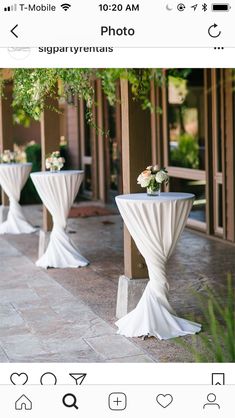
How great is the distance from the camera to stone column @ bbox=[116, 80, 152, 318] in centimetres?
425

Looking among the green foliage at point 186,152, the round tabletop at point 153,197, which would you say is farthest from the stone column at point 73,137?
the round tabletop at point 153,197

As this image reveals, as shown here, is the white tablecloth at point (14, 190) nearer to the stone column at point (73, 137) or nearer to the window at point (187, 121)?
the window at point (187, 121)

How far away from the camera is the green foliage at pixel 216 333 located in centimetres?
160
